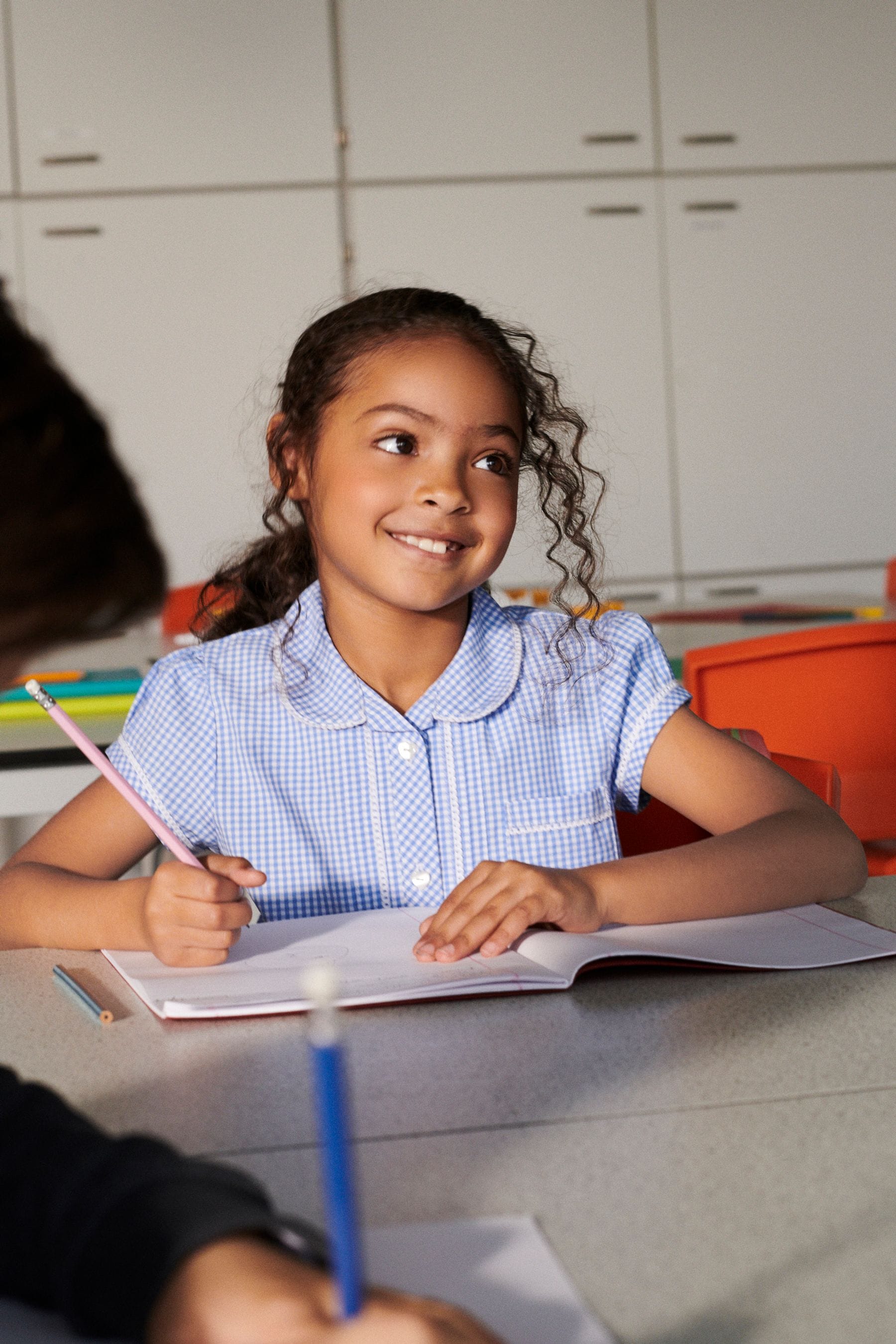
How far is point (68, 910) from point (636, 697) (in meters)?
0.54

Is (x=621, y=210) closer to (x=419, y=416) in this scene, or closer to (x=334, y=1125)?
(x=419, y=416)

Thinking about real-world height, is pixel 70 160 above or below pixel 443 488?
above

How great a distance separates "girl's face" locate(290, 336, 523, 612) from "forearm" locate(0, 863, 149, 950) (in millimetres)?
380

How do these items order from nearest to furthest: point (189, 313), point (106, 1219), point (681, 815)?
point (106, 1219), point (681, 815), point (189, 313)

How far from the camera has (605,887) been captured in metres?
0.91

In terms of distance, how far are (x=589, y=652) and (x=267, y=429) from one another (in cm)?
39

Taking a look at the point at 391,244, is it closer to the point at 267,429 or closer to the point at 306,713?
the point at 267,429

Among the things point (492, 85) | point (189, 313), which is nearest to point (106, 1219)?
point (189, 313)

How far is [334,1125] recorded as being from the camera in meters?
0.29

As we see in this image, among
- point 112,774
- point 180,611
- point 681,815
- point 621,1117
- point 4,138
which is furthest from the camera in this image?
point 4,138

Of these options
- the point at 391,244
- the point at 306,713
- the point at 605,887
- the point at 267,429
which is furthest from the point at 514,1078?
the point at 391,244

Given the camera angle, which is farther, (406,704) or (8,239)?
(8,239)

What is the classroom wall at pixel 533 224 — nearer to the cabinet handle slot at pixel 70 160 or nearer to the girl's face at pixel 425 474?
the cabinet handle slot at pixel 70 160

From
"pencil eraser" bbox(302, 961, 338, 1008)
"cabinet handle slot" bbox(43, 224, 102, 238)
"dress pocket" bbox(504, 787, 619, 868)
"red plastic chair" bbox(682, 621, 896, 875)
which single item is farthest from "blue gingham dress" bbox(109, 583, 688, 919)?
"cabinet handle slot" bbox(43, 224, 102, 238)
